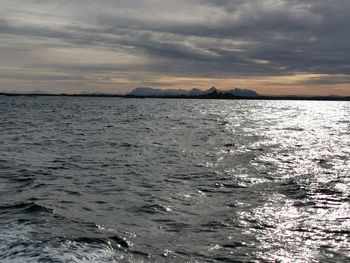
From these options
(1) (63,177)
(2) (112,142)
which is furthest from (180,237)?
(2) (112,142)

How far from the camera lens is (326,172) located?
24.4 metres

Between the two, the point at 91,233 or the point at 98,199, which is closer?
the point at 91,233

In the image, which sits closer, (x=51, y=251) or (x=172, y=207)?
(x=51, y=251)

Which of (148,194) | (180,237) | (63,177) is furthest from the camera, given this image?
(63,177)

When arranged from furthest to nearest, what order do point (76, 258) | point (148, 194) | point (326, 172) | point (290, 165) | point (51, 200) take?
point (290, 165)
point (326, 172)
point (148, 194)
point (51, 200)
point (76, 258)

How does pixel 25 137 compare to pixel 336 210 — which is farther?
pixel 25 137

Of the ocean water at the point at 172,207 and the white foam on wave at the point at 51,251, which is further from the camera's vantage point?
the ocean water at the point at 172,207

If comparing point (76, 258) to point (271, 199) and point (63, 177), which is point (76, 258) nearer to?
point (271, 199)

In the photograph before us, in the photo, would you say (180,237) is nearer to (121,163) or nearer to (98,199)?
(98,199)

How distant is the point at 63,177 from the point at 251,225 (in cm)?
1167

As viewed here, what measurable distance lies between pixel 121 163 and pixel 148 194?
350 inches

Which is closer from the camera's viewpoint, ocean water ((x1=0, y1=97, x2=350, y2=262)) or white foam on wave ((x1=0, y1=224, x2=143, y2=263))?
white foam on wave ((x1=0, y1=224, x2=143, y2=263))

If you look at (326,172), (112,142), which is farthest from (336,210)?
(112,142)

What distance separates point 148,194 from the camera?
18.7 m
